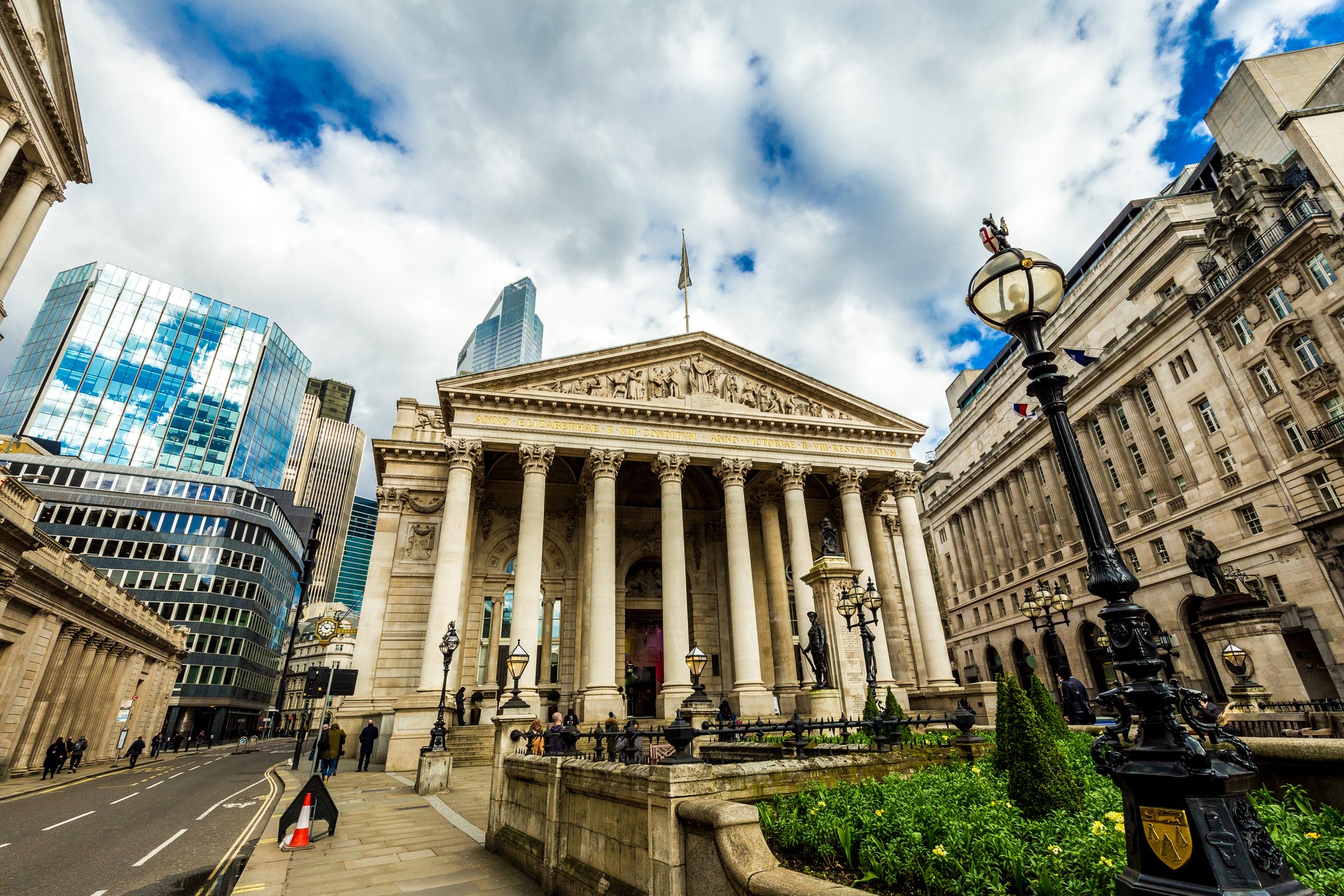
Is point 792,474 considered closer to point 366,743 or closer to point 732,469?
point 732,469

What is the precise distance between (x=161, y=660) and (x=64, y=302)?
9005 cm

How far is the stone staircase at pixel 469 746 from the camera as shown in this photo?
70.2 feet

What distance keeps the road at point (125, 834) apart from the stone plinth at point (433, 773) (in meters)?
3.66

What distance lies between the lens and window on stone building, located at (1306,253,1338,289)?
2769 cm

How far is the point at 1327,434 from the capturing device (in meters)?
27.2

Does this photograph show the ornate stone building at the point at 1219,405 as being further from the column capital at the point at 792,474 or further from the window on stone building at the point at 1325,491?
the column capital at the point at 792,474

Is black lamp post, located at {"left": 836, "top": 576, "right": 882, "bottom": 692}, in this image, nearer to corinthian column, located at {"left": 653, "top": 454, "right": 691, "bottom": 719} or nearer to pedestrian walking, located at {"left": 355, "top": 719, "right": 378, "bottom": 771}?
corinthian column, located at {"left": 653, "top": 454, "right": 691, "bottom": 719}

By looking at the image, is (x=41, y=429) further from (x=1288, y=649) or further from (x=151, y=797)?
(x=1288, y=649)

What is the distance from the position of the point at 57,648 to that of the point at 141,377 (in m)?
95.1

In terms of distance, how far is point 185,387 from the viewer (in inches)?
4099

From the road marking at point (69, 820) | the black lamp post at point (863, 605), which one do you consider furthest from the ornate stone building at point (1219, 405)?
the road marking at point (69, 820)

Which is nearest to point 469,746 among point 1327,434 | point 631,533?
point 631,533

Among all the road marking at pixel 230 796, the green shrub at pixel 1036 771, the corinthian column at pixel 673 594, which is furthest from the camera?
the corinthian column at pixel 673 594

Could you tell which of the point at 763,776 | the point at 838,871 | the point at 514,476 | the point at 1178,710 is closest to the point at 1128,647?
the point at 1178,710
